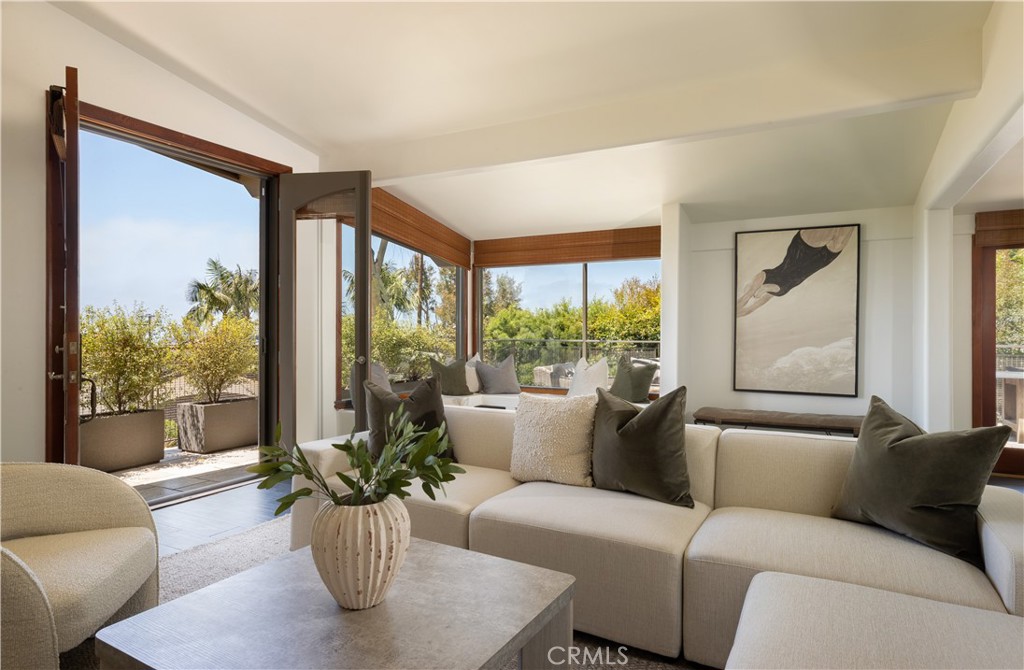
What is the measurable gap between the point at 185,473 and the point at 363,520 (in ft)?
13.5

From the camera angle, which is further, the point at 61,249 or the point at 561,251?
the point at 561,251

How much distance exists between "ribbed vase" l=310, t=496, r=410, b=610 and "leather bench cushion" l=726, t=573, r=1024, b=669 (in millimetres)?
821

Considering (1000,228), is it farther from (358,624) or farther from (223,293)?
(223,293)

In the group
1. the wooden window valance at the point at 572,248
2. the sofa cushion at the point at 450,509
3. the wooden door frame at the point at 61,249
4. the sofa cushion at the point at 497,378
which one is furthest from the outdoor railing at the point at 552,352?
the wooden door frame at the point at 61,249

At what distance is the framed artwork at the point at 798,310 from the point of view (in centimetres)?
517

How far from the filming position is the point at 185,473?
463 cm

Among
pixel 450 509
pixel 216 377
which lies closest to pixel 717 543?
pixel 450 509

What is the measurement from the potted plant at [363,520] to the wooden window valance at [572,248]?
495 cm

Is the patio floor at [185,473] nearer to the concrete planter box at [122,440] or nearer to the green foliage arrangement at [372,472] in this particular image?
the concrete planter box at [122,440]

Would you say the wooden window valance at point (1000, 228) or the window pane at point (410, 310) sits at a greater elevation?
the wooden window valance at point (1000, 228)

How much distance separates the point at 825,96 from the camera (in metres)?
3.08

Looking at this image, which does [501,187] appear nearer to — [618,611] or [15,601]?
[618,611]

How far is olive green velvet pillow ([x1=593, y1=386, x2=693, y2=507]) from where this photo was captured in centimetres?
224

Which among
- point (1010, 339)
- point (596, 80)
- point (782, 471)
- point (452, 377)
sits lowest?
point (782, 471)
